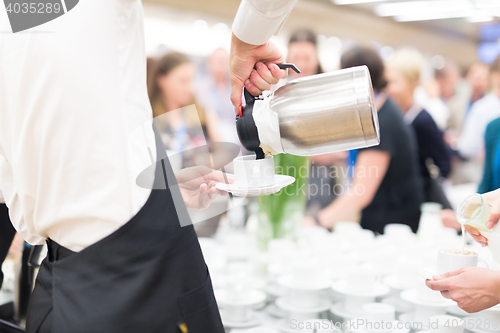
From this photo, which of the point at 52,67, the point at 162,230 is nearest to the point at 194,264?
the point at 162,230

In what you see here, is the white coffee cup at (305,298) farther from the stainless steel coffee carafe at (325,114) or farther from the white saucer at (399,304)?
the stainless steel coffee carafe at (325,114)

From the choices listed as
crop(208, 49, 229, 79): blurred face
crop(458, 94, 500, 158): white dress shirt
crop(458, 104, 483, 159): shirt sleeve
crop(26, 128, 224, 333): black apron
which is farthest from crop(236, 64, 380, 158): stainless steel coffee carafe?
crop(458, 104, 483, 159): shirt sleeve

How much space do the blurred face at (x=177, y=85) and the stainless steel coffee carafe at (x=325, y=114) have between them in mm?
1915

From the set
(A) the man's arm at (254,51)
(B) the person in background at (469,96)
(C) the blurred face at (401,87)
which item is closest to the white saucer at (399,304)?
(A) the man's arm at (254,51)

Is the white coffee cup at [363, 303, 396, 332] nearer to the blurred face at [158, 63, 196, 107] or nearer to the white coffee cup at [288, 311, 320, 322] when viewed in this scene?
the white coffee cup at [288, 311, 320, 322]

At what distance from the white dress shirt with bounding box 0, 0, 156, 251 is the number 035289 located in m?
0.02

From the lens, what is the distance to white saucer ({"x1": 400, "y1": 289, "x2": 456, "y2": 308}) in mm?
981

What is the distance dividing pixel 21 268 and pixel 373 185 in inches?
60.1

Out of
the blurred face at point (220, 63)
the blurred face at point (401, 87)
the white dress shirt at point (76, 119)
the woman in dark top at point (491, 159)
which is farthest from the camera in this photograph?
the blurred face at point (220, 63)

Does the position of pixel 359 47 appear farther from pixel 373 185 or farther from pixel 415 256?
pixel 415 256

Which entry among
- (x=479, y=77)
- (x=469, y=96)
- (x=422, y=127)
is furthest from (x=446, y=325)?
(x=469, y=96)

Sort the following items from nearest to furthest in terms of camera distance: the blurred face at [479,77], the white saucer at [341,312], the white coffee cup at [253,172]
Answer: the white coffee cup at [253,172], the white saucer at [341,312], the blurred face at [479,77]

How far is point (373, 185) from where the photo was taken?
208 cm

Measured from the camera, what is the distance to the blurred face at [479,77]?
5.02 meters
